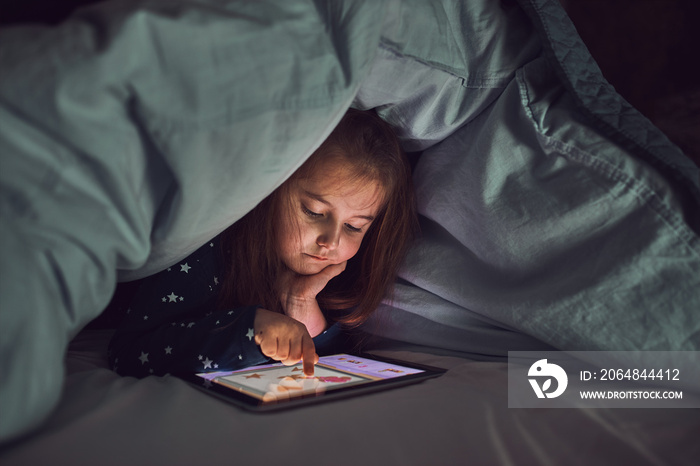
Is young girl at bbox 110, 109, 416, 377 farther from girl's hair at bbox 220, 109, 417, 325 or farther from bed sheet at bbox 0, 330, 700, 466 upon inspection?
bed sheet at bbox 0, 330, 700, 466

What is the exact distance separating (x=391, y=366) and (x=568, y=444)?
11.5 inches

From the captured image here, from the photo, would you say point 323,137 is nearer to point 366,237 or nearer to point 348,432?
point 348,432

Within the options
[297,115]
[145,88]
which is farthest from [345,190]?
[145,88]

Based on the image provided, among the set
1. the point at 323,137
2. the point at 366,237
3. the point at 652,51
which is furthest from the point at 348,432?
the point at 652,51

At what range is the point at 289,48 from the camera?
0.50 m

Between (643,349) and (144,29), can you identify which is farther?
(643,349)

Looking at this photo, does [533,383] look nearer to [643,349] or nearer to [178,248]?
[643,349]

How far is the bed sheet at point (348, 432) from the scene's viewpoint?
1.30ft

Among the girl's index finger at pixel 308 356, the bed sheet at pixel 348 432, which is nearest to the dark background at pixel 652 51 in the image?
the bed sheet at pixel 348 432

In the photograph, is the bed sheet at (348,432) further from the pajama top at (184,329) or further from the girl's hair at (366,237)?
the girl's hair at (366,237)

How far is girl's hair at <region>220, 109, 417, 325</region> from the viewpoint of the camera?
31.6 inches

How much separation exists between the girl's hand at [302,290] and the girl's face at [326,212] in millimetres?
83

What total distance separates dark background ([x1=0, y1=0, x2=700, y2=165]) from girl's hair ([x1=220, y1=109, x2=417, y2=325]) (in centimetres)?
54

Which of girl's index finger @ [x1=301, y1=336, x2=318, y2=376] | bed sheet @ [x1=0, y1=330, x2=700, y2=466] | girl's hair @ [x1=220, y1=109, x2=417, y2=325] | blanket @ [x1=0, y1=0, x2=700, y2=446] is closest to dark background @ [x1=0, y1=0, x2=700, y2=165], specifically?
blanket @ [x1=0, y1=0, x2=700, y2=446]
